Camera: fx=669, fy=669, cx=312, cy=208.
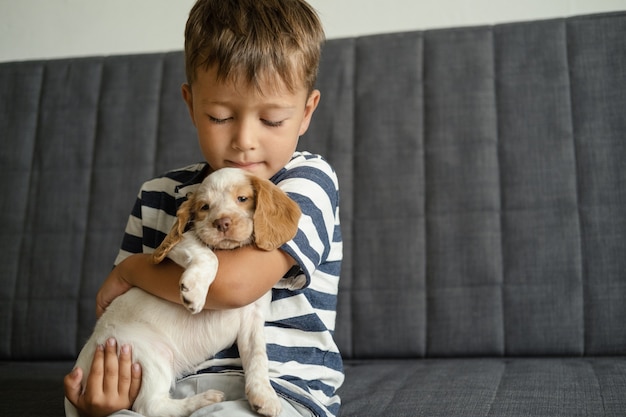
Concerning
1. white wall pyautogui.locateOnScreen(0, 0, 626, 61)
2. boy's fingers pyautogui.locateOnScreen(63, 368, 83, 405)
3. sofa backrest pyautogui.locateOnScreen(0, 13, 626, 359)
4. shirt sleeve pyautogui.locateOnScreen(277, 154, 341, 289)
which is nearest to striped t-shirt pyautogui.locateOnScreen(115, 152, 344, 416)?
shirt sleeve pyautogui.locateOnScreen(277, 154, 341, 289)

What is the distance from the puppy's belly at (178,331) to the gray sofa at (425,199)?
19.8 inches

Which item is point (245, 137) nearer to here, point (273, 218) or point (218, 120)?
point (218, 120)

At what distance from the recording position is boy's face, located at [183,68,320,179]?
49.7 inches

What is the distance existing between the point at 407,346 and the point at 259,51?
997 mm

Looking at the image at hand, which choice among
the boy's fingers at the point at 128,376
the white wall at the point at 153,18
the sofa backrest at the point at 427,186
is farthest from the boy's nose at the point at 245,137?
the white wall at the point at 153,18

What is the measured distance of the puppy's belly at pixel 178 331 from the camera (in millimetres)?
1167

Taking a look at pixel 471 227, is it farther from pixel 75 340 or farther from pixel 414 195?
pixel 75 340

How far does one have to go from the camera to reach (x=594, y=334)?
1.78 meters

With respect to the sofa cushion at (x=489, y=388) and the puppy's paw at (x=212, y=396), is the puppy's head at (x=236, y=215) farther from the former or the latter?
the sofa cushion at (x=489, y=388)

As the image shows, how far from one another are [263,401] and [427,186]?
3.43 feet

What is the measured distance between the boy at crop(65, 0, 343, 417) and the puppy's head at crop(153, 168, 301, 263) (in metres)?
0.03

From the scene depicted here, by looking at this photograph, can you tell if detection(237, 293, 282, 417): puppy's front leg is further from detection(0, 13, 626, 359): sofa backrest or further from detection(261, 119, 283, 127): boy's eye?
detection(0, 13, 626, 359): sofa backrest

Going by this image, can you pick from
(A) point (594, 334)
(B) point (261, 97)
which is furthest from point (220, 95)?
(A) point (594, 334)

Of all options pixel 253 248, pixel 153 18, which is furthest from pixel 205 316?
pixel 153 18
